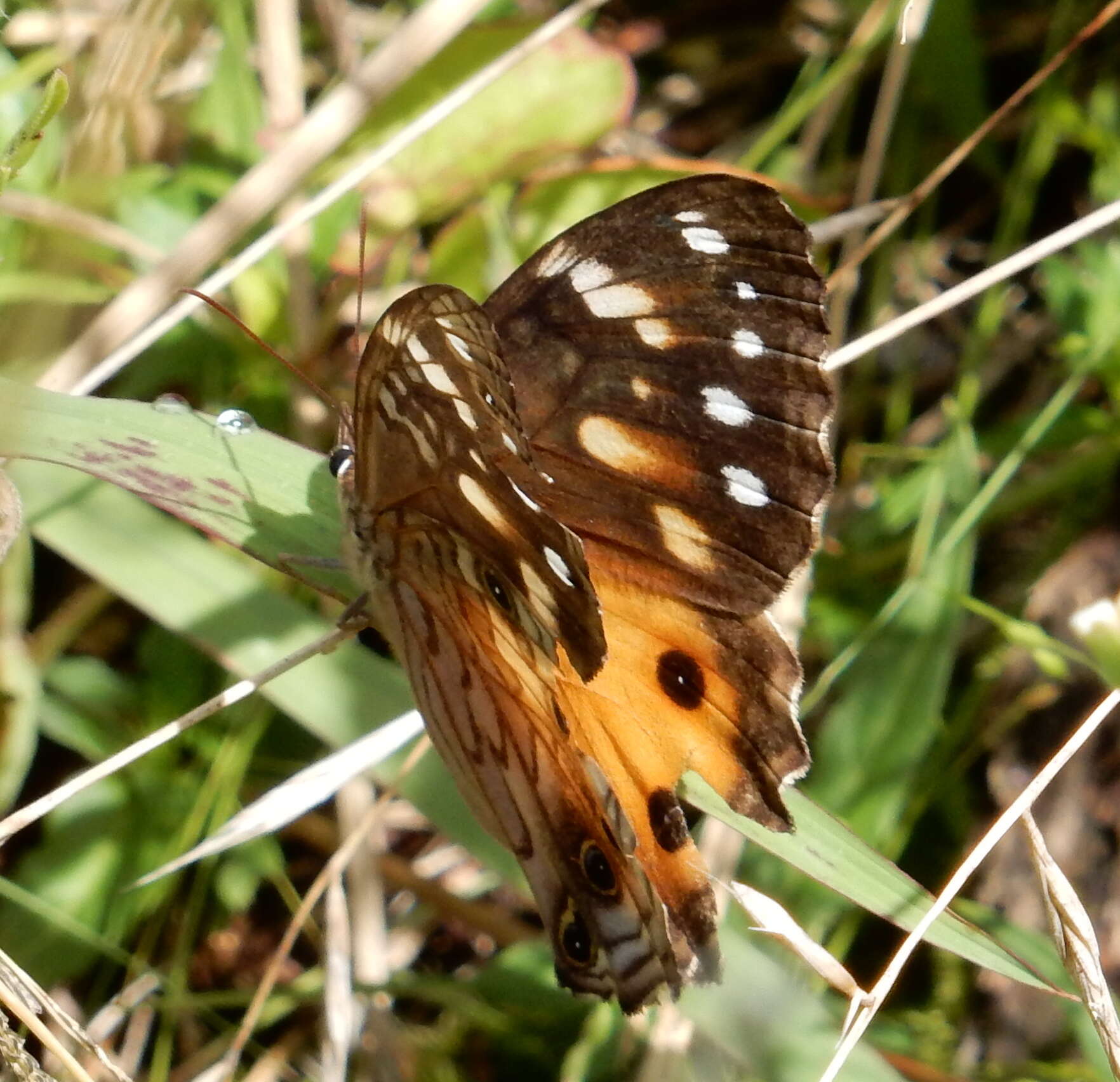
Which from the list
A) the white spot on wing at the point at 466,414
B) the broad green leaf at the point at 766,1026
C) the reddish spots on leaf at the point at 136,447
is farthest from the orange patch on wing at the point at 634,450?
the broad green leaf at the point at 766,1026

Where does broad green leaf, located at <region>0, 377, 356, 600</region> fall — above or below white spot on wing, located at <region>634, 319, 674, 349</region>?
below

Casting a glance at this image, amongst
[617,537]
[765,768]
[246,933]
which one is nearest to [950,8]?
[617,537]

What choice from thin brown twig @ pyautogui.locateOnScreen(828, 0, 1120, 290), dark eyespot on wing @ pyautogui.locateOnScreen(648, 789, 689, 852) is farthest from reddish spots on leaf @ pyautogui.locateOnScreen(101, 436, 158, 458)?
thin brown twig @ pyautogui.locateOnScreen(828, 0, 1120, 290)

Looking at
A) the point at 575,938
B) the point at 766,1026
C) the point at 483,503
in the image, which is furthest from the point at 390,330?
the point at 766,1026

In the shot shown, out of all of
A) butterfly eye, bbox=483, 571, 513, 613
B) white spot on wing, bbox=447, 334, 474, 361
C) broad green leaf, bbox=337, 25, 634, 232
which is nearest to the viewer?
white spot on wing, bbox=447, 334, 474, 361

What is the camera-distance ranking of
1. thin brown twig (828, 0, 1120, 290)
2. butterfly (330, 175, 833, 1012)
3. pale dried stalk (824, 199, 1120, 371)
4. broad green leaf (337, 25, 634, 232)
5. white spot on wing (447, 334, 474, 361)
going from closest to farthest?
white spot on wing (447, 334, 474, 361) < butterfly (330, 175, 833, 1012) < pale dried stalk (824, 199, 1120, 371) < thin brown twig (828, 0, 1120, 290) < broad green leaf (337, 25, 634, 232)

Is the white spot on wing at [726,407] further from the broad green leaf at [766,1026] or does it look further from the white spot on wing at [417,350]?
the broad green leaf at [766,1026]

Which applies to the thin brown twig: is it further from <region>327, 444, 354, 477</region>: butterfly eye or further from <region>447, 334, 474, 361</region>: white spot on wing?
<region>447, 334, 474, 361</region>: white spot on wing
